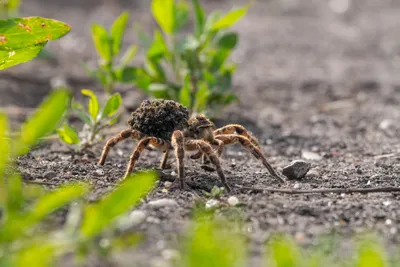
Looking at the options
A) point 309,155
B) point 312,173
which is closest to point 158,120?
point 312,173

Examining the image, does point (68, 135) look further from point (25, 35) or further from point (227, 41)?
point (227, 41)

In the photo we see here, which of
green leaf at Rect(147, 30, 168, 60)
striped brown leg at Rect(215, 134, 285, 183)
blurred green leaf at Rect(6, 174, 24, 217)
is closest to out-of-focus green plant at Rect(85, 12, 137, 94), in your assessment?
green leaf at Rect(147, 30, 168, 60)

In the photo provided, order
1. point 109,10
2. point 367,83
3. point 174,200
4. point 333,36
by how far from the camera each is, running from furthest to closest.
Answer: point 109,10 → point 333,36 → point 367,83 → point 174,200

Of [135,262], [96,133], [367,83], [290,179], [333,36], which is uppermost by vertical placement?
[333,36]

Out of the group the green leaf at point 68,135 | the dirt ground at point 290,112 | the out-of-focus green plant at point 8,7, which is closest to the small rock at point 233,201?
the dirt ground at point 290,112

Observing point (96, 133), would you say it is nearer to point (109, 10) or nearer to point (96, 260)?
point (96, 260)

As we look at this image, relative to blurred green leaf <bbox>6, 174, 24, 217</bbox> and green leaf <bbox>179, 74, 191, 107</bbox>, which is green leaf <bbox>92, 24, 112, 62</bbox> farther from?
blurred green leaf <bbox>6, 174, 24, 217</bbox>

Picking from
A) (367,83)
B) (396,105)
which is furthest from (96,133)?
(367,83)
